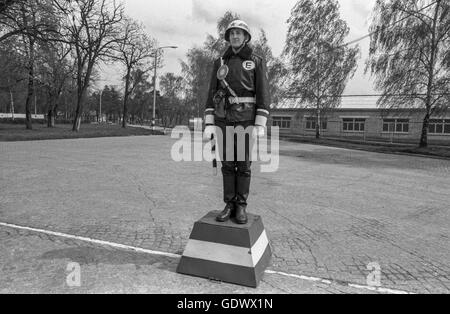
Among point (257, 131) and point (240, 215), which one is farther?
point (257, 131)

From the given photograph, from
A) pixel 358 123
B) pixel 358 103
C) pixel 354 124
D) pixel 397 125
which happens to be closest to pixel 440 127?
pixel 397 125

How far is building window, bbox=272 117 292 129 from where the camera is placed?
50.9 meters

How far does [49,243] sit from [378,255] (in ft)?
12.4

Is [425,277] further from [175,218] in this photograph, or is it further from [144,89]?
[144,89]

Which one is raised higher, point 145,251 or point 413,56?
point 413,56

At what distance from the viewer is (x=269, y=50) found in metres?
46.2

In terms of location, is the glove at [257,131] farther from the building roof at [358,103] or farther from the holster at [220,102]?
the building roof at [358,103]

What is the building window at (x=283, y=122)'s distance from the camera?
50.9 m

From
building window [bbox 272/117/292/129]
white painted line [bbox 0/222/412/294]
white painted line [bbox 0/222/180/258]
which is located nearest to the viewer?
white painted line [bbox 0/222/412/294]

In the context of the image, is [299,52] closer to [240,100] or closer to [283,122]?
[283,122]

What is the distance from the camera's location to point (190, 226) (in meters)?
5.08

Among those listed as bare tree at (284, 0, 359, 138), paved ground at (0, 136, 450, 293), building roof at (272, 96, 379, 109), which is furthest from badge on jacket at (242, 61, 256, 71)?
building roof at (272, 96, 379, 109)

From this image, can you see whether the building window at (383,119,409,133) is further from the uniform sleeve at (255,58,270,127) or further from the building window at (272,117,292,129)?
the uniform sleeve at (255,58,270,127)

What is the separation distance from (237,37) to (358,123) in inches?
1725
